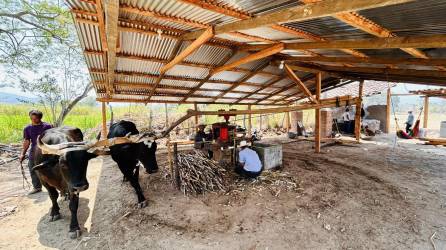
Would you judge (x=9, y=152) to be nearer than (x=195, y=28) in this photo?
No

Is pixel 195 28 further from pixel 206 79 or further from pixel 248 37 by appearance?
pixel 206 79

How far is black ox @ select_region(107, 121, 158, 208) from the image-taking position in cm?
406

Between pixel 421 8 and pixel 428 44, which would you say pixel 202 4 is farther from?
pixel 428 44

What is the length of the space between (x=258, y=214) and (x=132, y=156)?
275cm

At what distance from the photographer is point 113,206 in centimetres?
421

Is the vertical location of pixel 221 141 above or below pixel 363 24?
below

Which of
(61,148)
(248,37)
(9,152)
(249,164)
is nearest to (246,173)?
(249,164)

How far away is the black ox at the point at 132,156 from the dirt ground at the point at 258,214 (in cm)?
46

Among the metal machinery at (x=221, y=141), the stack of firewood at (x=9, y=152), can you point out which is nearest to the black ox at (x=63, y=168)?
the metal machinery at (x=221, y=141)

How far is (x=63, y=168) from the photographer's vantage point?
122 inches

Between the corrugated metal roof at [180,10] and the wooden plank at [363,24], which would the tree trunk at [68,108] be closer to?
the corrugated metal roof at [180,10]

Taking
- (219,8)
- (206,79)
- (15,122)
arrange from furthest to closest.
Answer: (15,122)
(206,79)
(219,8)

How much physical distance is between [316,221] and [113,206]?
3.90 m

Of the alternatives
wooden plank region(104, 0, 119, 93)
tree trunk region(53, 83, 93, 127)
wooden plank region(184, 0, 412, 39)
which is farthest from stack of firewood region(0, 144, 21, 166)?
→ wooden plank region(184, 0, 412, 39)
